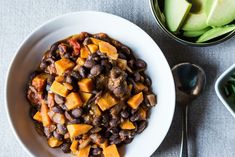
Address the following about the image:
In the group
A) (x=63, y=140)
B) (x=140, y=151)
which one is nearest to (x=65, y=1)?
(x=63, y=140)

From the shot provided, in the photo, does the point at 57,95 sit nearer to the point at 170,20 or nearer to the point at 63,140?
the point at 63,140

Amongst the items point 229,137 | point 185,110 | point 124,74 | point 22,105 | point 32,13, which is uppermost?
point 32,13

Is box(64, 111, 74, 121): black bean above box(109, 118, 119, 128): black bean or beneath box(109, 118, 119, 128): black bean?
above

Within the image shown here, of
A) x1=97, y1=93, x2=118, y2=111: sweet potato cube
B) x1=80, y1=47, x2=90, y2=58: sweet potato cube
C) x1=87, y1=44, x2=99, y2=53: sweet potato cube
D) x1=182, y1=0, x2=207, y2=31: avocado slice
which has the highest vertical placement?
x1=182, y1=0, x2=207, y2=31: avocado slice

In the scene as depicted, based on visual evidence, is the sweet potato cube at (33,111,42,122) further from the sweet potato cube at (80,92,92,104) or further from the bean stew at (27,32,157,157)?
the sweet potato cube at (80,92,92,104)

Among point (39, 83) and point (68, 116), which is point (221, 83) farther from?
point (39, 83)

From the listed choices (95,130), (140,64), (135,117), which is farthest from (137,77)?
(95,130)

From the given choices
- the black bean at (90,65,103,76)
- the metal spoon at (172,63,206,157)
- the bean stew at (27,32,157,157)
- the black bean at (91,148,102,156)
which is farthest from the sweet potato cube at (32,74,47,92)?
the metal spoon at (172,63,206,157)
